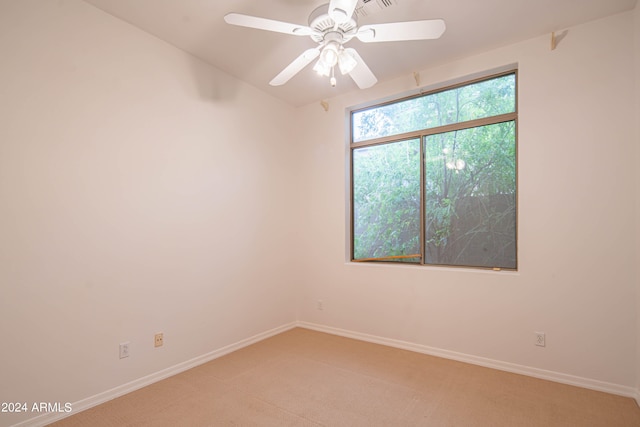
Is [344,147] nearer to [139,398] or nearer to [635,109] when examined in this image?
[635,109]

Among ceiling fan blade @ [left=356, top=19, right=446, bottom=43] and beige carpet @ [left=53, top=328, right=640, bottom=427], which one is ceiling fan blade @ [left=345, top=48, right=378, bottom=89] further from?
beige carpet @ [left=53, top=328, right=640, bottom=427]

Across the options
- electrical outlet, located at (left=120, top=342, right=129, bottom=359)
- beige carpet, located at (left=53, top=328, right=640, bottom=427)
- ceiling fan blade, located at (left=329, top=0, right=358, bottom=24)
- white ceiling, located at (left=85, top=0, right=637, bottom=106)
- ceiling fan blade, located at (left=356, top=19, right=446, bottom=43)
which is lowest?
beige carpet, located at (left=53, top=328, right=640, bottom=427)

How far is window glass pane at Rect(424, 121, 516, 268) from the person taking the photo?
9.40ft

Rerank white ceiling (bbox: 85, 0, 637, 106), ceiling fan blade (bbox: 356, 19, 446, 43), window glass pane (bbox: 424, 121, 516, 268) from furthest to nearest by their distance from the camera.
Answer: window glass pane (bbox: 424, 121, 516, 268) < white ceiling (bbox: 85, 0, 637, 106) < ceiling fan blade (bbox: 356, 19, 446, 43)

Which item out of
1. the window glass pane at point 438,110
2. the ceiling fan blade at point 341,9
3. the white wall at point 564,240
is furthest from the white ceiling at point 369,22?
the ceiling fan blade at point 341,9

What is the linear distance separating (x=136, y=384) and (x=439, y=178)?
3159 mm

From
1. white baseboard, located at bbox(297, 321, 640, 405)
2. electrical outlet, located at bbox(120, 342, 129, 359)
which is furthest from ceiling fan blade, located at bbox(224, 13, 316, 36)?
white baseboard, located at bbox(297, 321, 640, 405)

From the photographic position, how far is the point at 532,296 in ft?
8.47

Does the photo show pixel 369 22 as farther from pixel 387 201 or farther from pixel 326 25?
pixel 387 201

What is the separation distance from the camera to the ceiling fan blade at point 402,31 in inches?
67.6

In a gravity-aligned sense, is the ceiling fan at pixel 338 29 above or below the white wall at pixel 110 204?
above

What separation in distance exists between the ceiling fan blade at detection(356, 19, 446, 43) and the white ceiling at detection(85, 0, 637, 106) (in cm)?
54

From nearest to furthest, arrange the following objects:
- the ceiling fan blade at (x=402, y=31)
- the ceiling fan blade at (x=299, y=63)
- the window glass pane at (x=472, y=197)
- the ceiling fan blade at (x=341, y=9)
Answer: the ceiling fan blade at (x=341, y=9), the ceiling fan blade at (x=402, y=31), the ceiling fan blade at (x=299, y=63), the window glass pane at (x=472, y=197)

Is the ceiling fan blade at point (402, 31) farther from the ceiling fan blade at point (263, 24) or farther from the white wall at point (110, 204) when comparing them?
the white wall at point (110, 204)
